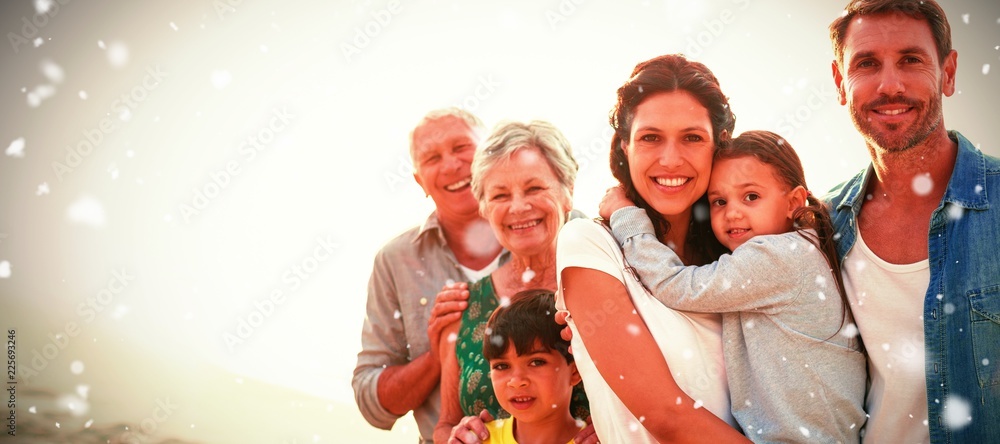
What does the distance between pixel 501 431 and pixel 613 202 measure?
95cm

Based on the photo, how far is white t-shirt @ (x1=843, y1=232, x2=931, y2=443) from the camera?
2.73 metres

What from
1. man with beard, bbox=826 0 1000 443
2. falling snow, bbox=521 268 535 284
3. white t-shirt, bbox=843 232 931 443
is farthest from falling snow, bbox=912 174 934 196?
falling snow, bbox=521 268 535 284

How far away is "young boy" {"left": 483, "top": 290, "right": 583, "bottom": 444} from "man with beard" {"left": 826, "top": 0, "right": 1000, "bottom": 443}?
1026mm

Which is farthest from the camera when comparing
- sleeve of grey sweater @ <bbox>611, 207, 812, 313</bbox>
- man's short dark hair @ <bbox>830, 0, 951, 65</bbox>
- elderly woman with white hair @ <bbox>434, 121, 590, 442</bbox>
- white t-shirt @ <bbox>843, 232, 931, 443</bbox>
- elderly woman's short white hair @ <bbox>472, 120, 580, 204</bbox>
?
elderly woman's short white hair @ <bbox>472, 120, 580, 204</bbox>

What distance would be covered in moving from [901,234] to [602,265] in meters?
1.26

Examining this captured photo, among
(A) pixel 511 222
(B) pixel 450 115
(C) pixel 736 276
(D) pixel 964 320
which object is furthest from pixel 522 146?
(D) pixel 964 320

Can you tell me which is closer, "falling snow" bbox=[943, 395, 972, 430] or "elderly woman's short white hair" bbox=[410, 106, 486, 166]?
"falling snow" bbox=[943, 395, 972, 430]

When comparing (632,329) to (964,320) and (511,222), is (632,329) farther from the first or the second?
(964,320)

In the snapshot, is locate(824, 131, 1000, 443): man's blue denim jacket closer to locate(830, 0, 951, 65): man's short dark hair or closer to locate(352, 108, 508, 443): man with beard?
locate(830, 0, 951, 65): man's short dark hair

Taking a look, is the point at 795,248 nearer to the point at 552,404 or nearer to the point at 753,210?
the point at 753,210

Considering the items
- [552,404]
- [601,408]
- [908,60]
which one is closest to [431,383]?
[552,404]

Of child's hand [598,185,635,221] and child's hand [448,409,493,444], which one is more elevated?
child's hand [598,185,635,221]

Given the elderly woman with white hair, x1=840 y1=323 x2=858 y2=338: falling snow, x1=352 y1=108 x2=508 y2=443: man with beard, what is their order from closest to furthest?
x1=840 y1=323 x2=858 y2=338: falling snow
the elderly woman with white hair
x1=352 y1=108 x2=508 y2=443: man with beard

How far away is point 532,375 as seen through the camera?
9.52 ft
